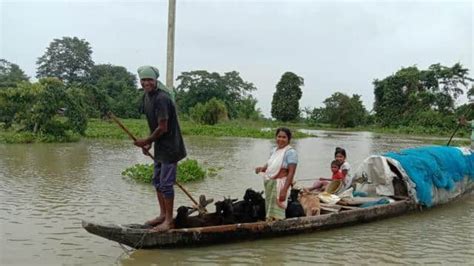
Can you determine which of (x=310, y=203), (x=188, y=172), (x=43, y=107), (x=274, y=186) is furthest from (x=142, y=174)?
(x=43, y=107)

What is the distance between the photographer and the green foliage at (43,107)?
18.5 meters

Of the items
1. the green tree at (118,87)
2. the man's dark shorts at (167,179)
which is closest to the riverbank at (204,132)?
the man's dark shorts at (167,179)

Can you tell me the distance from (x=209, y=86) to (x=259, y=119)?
7770 mm

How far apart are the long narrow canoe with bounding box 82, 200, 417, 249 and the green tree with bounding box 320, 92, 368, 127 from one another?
44.9m

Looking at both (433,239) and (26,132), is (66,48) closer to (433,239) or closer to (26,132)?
(26,132)

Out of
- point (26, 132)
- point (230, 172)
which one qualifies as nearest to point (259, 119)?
point (26, 132)

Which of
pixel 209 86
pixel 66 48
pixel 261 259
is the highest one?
pixel 66 48

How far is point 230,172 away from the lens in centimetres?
1230

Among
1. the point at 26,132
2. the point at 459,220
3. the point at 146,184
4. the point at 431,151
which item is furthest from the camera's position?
the point at 26,132

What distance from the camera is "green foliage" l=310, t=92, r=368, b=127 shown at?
50.5 metres

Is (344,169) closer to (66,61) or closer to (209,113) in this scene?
(209,113)

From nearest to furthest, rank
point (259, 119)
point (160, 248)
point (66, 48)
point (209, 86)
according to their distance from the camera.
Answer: point (160, 248), point (259, 119), point (209, 86), point (66, 48)

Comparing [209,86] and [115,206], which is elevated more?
[209,86]

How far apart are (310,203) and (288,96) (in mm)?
45152
